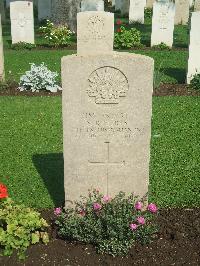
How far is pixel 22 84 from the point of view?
10180mm

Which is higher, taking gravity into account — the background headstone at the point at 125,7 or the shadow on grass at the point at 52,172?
the background headstone at the point at 125,7

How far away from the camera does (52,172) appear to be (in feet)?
19.5

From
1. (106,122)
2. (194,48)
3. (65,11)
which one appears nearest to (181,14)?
(65,11)

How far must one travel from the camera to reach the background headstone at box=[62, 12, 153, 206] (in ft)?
13.2

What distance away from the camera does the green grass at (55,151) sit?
5.34 metres

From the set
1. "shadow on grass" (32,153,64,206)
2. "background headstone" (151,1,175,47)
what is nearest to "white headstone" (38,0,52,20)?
"background headstone" (151,1,175,47)

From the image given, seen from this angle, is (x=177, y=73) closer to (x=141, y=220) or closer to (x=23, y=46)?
(x=23, y=46)

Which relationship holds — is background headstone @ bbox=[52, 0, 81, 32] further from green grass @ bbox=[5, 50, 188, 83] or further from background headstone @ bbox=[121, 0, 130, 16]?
background headstone @ bbox=[121, 0, 130, 16]

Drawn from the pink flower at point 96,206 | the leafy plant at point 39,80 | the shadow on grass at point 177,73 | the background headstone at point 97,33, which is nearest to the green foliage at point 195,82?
the shadow on grass at point 177,73

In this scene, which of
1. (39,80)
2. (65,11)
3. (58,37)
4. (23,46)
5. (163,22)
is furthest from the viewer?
(65,11)

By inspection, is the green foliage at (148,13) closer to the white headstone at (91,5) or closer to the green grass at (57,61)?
the white headstone at (91,5)

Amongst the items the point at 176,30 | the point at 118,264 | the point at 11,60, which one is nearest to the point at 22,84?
the point at 11,60

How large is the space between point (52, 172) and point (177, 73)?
6.87 m

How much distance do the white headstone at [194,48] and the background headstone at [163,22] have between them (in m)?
4.97
